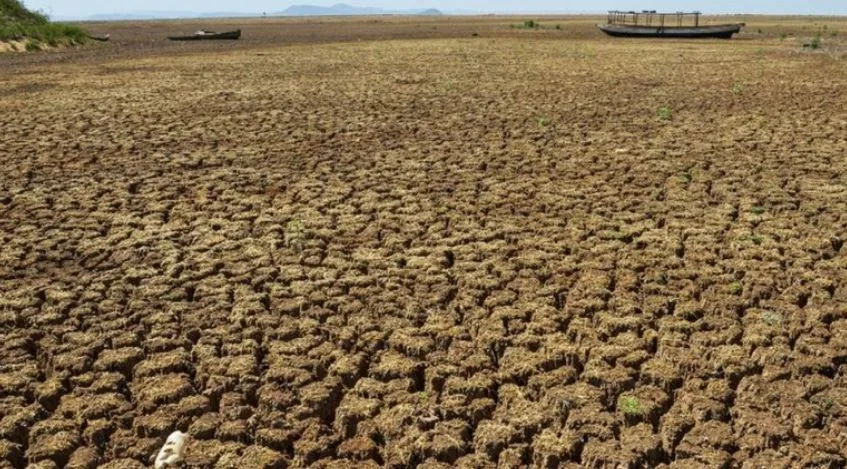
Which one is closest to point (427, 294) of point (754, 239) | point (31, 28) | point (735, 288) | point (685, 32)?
point (735, 288)

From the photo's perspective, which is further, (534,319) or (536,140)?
(536,140)

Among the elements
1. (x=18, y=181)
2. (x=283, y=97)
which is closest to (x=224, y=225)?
(x=18, y=181)

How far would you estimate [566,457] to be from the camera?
3.14m

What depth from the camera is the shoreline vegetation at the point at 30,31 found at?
27.3 m

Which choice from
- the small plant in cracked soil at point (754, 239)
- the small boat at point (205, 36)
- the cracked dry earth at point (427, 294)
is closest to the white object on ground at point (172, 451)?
the cracked dry earth at point (427, 294)

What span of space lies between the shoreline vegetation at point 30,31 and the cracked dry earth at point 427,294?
66.4ft

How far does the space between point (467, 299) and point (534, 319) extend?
47cm

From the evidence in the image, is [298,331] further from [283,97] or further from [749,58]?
[749,58]

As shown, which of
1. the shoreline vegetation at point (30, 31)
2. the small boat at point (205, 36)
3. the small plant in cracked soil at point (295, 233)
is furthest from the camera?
the small boat at point (205, 36)

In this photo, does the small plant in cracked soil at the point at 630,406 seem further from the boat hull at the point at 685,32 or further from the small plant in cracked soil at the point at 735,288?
the boat hull at the point at 685,32

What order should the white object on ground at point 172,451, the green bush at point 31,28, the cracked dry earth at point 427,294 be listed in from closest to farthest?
the white object on ground at point 172,451
the cracked dry earth at point 427,294
the green bush at point 31,28

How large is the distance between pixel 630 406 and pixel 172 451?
2016 millimetres

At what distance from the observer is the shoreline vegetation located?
1073 inches

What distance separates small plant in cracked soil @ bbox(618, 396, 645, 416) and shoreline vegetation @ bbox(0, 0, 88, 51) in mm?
28291
